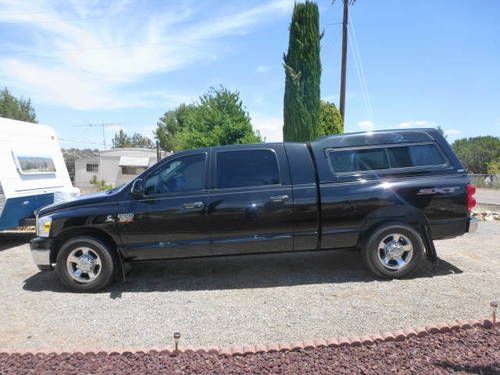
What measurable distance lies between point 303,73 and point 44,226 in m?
11.3

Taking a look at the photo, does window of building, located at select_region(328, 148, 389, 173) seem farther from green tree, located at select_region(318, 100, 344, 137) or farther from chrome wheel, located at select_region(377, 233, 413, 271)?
green tree, located at select_region(318, 100, 344, 137)

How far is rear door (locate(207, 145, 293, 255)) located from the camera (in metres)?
5.07

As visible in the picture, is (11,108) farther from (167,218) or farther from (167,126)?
(167,218)

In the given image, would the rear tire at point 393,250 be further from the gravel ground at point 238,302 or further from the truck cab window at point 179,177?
the truck cab window at point 179,177

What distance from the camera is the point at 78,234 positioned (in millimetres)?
5180

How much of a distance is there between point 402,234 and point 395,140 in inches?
51.5

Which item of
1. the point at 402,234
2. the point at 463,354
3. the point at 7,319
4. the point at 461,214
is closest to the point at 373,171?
the point at 402,234

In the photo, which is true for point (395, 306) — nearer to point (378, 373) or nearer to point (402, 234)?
point (402, 234)

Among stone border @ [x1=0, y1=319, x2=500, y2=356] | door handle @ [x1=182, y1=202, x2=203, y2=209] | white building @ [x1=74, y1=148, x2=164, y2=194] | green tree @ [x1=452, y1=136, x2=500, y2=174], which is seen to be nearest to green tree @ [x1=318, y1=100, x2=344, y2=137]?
door handle @ [x1=182, y1=202, x2=203, y2=209]

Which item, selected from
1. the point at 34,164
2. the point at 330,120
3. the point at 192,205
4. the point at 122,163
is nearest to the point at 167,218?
the point at 192,205

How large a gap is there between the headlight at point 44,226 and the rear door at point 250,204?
2.16 metres

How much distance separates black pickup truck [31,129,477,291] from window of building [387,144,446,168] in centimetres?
3

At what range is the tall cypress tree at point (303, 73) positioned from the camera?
14102mm

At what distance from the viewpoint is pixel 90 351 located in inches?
129
